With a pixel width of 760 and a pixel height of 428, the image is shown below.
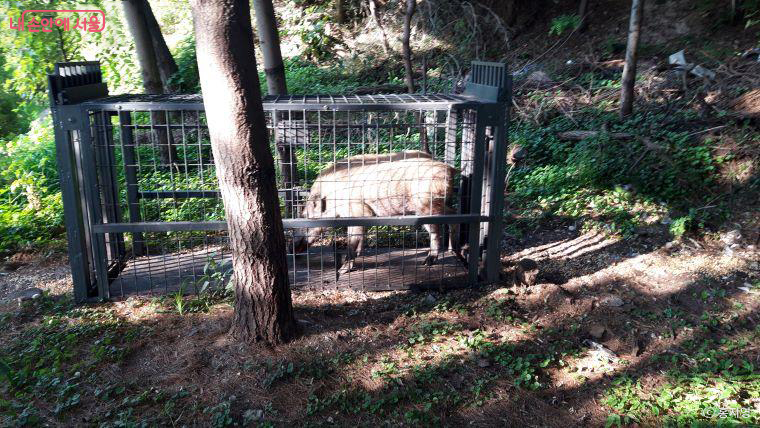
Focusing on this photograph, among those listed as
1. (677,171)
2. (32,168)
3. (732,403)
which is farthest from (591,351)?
(32,168)

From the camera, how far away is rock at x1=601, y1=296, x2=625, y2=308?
527cm

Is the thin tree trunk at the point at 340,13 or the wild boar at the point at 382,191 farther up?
the thin tree trunk at the point at 340,13

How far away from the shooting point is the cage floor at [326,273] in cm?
584

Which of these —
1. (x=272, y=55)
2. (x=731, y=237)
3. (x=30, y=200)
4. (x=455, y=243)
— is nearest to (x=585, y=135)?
(x=731, y=237)

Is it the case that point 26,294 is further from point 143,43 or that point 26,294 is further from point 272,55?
point 143,43

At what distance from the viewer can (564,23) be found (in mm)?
11969

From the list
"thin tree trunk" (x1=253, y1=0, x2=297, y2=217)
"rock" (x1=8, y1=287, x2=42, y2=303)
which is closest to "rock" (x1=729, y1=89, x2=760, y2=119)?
"thin tree trunk" (x1=253, y1=0, x2=297, y2=217)

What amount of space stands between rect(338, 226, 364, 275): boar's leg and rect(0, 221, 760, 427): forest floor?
18.1 inches

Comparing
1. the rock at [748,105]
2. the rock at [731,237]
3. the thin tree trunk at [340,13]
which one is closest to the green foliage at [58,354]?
the rock at [731,237]

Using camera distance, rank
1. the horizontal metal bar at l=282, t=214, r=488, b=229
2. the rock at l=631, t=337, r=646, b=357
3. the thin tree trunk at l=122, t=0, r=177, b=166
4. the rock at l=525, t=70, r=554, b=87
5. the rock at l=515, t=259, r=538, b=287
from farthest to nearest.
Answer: the rock at l=525, t=70, r=554, b=87
the thin tree trunk at l=122, t=0, r=177, b=166
the rock at l=515, t=259, r=538, b=287
the horizontal metal bar at l=282, t=214, r=488, b=229
the rock at l=631, t=337, r=646, b=357

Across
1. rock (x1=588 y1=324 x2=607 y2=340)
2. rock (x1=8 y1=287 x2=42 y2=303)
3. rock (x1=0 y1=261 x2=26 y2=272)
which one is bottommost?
rock (x1=588 y1=324 x2=607 y2=340)

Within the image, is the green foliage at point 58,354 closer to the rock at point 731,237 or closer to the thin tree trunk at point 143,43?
the thin tree trunk at point 143,43

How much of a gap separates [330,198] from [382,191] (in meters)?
0.59

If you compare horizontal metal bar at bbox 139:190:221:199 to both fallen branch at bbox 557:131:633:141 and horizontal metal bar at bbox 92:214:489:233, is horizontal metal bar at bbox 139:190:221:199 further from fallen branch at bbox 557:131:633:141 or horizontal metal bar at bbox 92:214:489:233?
fallen branch at bbox 557:131:633:141
